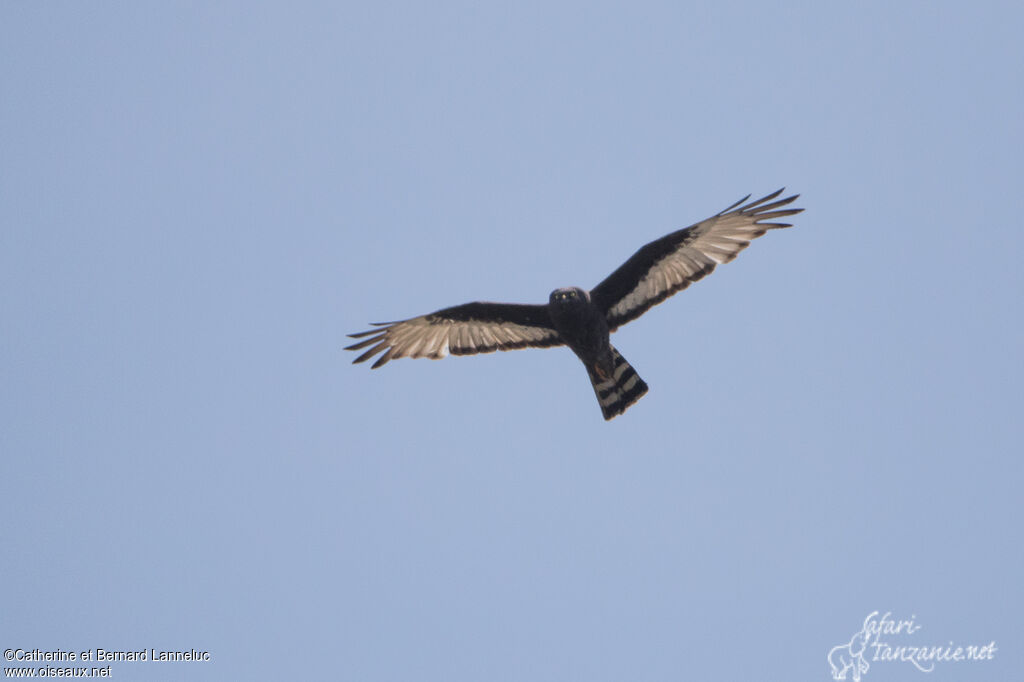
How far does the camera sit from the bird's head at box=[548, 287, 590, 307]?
1349cm

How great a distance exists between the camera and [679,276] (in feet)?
46.9

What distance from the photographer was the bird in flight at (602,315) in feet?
45.9

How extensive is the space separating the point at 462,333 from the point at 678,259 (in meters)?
3.69

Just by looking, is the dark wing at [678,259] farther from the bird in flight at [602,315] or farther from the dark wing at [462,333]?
the dark wing at [462,333]

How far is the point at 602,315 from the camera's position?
14.3 meters

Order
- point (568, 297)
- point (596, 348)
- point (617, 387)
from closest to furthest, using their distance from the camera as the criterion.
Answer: point (568, 297) < point (596, 348) < point (617, 387)

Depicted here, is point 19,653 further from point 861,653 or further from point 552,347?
point 861,653

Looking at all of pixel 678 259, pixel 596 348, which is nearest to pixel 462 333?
pixel 596 348

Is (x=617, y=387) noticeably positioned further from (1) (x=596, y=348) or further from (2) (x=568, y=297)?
(2) (x=568, y=297)

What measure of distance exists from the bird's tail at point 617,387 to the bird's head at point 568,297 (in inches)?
61.4

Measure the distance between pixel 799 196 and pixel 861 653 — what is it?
7.01 m

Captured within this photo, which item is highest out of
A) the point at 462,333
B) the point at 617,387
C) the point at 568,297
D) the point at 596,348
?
the point at 462,333

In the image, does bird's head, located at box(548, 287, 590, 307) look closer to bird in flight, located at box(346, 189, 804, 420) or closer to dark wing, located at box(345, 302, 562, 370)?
bird in flight, located at box(346, 189, 804, 420)

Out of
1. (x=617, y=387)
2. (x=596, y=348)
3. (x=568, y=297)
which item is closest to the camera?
(x=568, y=297)
